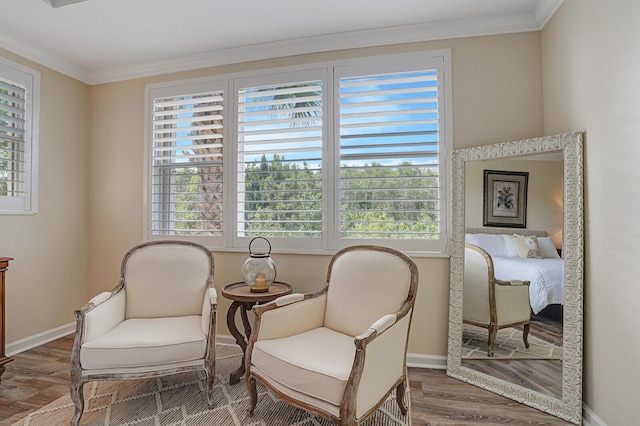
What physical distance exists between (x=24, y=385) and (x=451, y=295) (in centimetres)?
310

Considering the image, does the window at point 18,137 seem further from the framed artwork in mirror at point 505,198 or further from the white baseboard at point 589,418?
the white baseboard at point 589,418

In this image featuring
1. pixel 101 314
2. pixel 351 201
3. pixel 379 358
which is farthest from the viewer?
pixel 351 201

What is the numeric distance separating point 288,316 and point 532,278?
158 cm

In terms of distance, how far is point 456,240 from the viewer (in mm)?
2570

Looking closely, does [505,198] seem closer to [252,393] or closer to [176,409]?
[252,393]

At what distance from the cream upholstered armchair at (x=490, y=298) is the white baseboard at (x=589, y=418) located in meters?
0.42

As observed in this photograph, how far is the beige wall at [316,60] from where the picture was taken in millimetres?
2592

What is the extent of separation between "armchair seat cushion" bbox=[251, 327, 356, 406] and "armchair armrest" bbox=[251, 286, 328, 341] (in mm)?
44

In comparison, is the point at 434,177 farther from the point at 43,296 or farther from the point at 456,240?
the point at 43,296

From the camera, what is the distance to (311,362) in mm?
1731

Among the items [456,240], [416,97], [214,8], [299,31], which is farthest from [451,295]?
[214,8]

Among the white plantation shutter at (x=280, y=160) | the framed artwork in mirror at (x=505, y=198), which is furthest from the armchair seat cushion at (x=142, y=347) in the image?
the framed artwork in mirror at (x=505, y=198)

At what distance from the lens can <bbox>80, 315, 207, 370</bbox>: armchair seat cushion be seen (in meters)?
1.95

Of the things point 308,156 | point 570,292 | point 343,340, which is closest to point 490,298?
point 570,292
